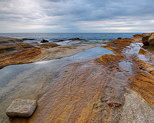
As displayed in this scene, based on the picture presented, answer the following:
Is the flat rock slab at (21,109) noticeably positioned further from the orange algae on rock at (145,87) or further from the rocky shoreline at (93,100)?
the orange algae on rock at (145,87)

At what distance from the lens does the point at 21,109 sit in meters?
2.41

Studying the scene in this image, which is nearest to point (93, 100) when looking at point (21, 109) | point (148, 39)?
point (21, 109)

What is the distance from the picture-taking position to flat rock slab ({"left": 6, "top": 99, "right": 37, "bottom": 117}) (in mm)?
2355

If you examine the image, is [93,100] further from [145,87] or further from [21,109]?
[145,87]

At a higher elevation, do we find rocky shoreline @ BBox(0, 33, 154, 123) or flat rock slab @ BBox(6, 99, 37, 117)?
flat rock slab @ BBox(6, 99, 37, 117)

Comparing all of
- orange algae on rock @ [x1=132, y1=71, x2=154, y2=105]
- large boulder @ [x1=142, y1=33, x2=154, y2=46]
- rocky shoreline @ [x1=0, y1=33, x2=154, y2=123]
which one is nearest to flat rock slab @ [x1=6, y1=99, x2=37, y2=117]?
rocky shoreline @ [x1=0, y1=33, x2=154, y2=123]

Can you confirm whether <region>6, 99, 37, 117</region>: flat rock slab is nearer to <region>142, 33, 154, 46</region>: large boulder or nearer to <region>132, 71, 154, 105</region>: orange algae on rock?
<region>132, 71, 154, 105</region>: orange algae on rock

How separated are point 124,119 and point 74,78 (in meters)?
2.56

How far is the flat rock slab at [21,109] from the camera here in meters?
2.36

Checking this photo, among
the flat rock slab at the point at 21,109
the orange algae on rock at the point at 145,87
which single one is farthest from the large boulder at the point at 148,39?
the flat rock slab at the point at 21,109

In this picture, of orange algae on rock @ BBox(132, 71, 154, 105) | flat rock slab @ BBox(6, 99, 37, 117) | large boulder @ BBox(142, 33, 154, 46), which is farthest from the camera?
large boulder @ BBox(142, 33, 154, 46)

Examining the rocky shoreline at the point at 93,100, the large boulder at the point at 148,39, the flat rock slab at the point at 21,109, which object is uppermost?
the large boulder at the point at 148,39

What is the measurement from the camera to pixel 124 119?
2369 mm

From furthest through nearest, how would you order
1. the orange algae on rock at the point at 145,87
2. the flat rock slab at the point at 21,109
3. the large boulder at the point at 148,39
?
the large boulder at the point at 148,39 → the orange algae on rock at the point at 145,87 → the flat rock slab at the point at 21,109
